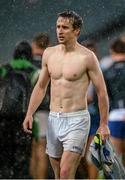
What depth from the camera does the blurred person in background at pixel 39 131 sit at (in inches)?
383

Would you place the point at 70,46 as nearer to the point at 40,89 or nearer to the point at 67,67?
the point at 67,67

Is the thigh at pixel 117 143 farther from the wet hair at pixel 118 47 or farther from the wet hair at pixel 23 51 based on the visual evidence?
the wet hair at pixel 23 51

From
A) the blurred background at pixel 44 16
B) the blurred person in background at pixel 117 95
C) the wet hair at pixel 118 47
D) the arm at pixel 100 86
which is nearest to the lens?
the arm at pixel 100 86

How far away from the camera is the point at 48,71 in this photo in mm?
8281

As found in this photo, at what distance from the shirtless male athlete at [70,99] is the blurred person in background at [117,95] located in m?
1.13

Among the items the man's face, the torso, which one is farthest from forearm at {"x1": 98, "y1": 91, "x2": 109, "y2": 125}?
the man's face

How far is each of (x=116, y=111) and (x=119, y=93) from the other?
0.67ft

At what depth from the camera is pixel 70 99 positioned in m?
8.14

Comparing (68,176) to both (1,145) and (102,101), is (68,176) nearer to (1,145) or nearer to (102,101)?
(102,101)

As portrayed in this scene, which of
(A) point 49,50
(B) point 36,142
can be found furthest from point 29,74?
(A) point 49,50

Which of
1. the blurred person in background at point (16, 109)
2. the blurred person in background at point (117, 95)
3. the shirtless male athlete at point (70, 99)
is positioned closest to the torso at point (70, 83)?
the shirtless male athlete at point (70, 99)

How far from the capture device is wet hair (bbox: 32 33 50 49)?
985 centimetres

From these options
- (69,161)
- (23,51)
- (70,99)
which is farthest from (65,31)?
(23,51)

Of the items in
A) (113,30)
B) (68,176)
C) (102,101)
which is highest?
(113,30)
